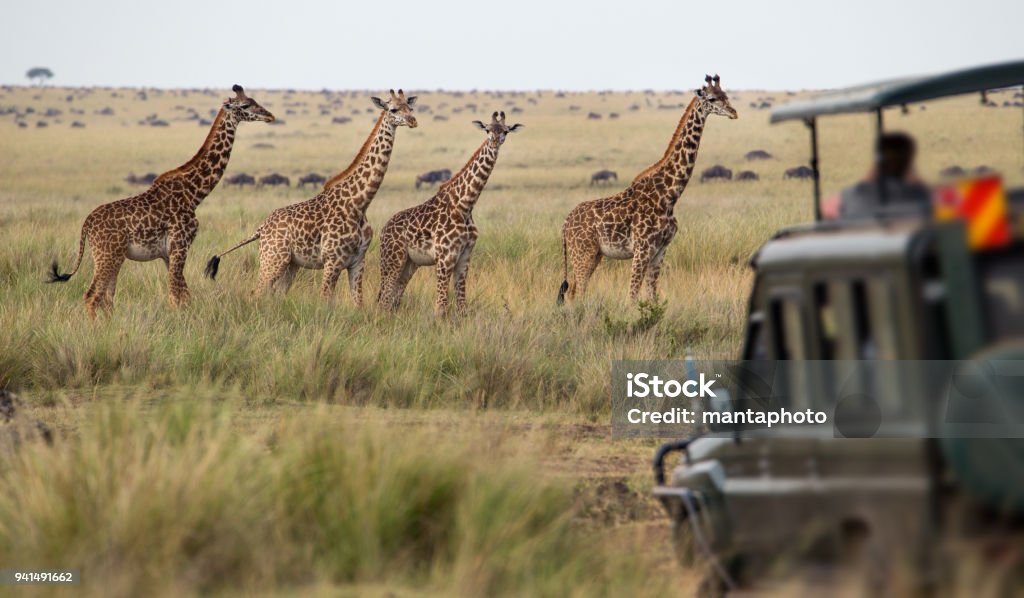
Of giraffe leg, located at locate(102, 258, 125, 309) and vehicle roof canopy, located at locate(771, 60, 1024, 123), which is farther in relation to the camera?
giraffe leg, located at locate(102, 258, 125, 309)

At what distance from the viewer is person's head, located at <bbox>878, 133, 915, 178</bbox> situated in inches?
201

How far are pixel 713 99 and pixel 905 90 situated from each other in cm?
956

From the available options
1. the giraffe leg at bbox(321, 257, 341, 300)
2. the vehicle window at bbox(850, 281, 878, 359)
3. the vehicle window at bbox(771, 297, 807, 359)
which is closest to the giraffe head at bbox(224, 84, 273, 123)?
the giraffe leg at bbox(321, 257, 341, 300)

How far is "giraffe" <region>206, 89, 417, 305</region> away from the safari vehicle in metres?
8.32

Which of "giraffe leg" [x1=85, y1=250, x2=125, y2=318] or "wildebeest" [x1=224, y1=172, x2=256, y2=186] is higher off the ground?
"wildebeest" [x1=224, y1=172, x2=256, y2=186]

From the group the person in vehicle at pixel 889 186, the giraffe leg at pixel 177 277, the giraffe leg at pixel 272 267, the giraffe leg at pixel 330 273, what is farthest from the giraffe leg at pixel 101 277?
the person in vehicle at pixel 889 186

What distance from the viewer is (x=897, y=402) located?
4.52 meters

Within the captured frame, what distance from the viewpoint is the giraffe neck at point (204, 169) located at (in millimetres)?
13562

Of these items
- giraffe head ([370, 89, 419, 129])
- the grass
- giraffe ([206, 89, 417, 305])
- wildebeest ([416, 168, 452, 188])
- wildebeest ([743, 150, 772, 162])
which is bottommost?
the grass

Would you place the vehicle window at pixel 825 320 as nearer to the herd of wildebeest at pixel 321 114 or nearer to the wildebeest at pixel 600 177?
the herd of wildebeest at pixel 321 114

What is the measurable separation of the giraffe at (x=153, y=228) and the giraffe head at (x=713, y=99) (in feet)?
14.9

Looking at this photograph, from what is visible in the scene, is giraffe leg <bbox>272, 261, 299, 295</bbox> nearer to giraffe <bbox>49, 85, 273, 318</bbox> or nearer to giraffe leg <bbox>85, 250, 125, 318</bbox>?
giraffe <bbox>49, 85, 273, 318</bbox>

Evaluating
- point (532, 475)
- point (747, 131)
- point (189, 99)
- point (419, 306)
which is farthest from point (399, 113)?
point (189, 99)

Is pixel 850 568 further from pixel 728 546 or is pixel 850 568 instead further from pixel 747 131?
pixel 747 131
